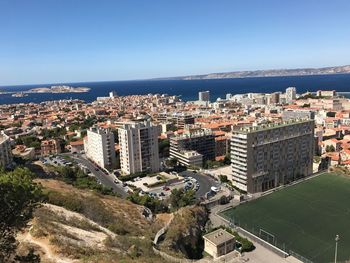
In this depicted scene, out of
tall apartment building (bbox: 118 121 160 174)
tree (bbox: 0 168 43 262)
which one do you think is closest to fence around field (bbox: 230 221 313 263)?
tall apartment building (bbox: 118 121 160 174)

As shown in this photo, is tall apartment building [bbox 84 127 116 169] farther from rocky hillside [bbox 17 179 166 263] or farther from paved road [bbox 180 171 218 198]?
rocky hillside [bbox 17 179 166 263]

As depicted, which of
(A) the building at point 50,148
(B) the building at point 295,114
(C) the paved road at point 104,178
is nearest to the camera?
(C) the paved road at point 104,178

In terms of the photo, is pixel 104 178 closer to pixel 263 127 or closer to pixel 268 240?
pixel 263 127

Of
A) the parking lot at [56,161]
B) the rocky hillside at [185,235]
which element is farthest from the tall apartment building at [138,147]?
the rocky hillside at [185,235]

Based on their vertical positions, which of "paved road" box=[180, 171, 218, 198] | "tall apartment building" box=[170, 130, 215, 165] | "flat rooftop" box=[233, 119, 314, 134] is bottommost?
"paved road" box=[180, 171, 218, 198]

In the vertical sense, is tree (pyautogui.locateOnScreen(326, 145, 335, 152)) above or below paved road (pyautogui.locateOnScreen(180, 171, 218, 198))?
above

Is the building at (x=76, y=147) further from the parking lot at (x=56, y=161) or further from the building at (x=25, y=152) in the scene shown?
the building at (x=25, y=152)
